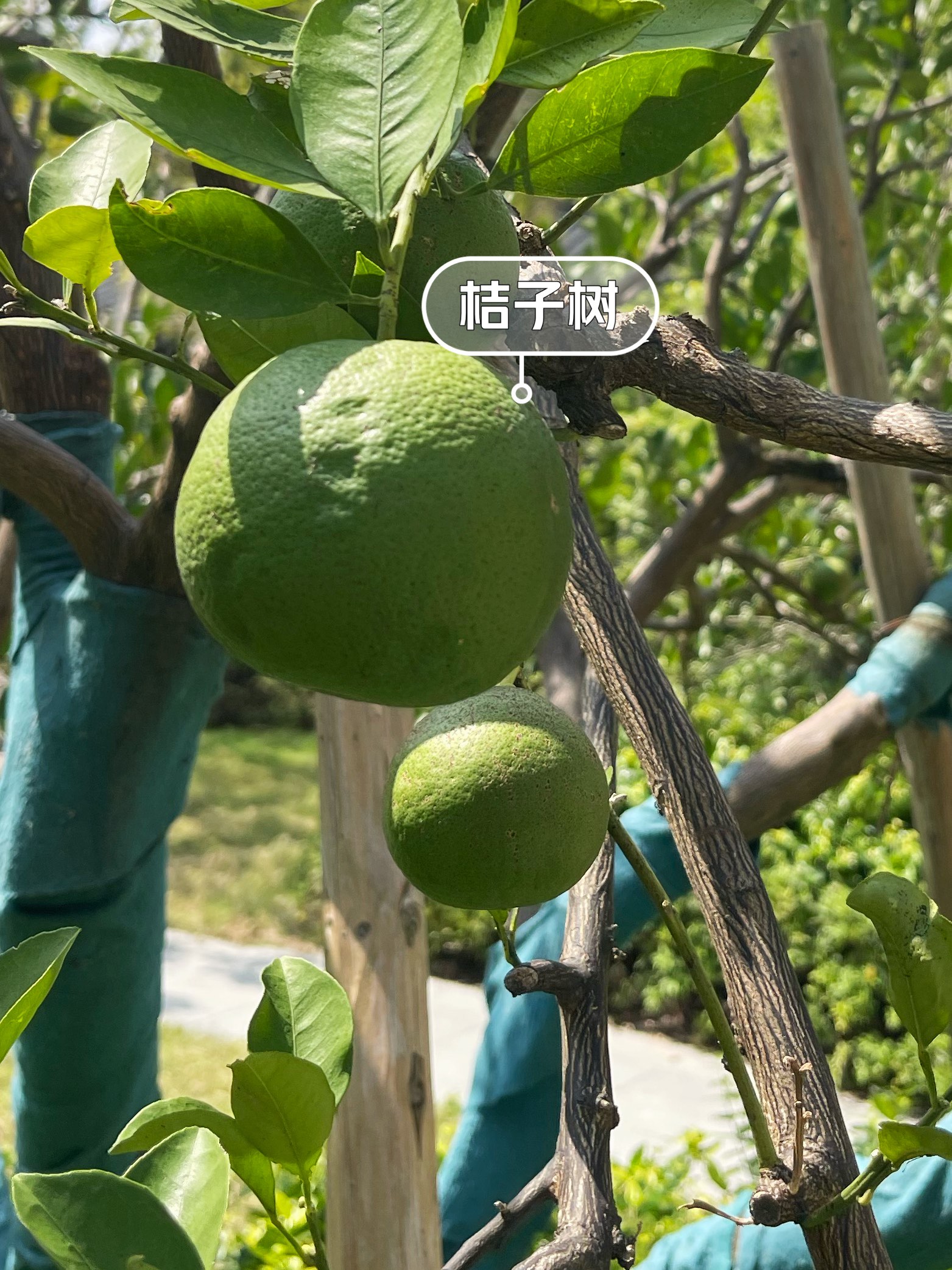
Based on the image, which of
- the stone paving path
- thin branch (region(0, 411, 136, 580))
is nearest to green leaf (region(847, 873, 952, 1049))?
thin branch (region(0, 411, 136, 580))

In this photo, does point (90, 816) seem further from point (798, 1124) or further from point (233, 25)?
point (233, 25)

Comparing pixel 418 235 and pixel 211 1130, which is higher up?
pixel 418 235

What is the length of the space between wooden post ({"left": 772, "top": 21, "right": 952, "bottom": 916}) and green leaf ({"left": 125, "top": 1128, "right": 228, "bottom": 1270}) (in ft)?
5.41

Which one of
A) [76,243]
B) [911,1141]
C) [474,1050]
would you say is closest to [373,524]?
[76,243]

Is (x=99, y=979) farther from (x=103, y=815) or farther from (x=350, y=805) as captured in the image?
(x=350, y=805)

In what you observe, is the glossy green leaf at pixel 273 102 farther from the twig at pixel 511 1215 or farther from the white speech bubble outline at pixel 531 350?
the twig at pixel 511 1215

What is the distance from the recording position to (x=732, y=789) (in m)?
1.92

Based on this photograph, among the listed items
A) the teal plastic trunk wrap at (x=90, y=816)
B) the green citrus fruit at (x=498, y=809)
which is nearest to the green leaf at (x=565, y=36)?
the green citrus fruit at (x=498, y=809)

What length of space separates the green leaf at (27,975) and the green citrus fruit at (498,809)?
167 millimetres

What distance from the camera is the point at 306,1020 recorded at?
2.13 feet

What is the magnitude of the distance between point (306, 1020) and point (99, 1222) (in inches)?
7.2

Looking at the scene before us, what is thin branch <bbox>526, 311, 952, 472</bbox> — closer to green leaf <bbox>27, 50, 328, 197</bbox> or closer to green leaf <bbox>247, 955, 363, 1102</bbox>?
green leaf <bbox>27, 50, 328, 197</bbox>

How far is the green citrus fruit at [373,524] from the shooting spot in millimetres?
378

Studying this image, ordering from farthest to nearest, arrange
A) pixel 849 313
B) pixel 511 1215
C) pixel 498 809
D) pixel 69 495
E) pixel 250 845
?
pixel 250 845
pixel 849 313
pixel 69 495
pixel 511 1215
pixel 498 809
